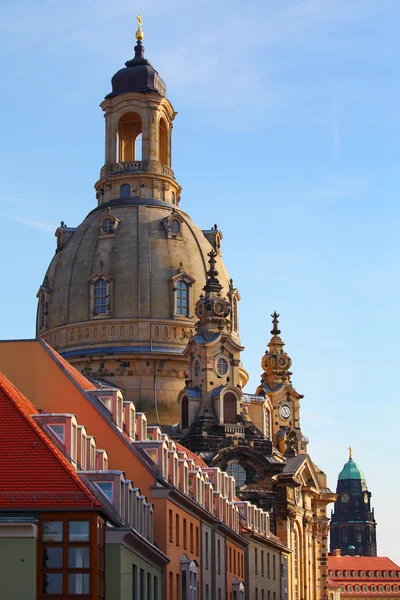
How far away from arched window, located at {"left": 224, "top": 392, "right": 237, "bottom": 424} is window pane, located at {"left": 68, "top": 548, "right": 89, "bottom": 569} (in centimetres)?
7513

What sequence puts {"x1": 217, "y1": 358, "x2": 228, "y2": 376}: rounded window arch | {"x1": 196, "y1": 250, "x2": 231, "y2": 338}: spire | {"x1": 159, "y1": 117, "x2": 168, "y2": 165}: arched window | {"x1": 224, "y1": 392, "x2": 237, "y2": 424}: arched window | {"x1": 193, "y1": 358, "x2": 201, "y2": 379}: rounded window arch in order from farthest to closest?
{"x1": 159, "y1": 117, "x2": 168, "y2": 165}: arched window → {"x1": 196, "y1": 250, "x2": 231, "y2": 338}: spire → {"x1": 193, "y1": 358, "x2": 201, "y2": 379}: rounded window arch → {"x1": 217, "y1": 358, "x2": 228, "y2": 376}: rounded window arch → {"x1": 224, "y1": 392, "x2": 237, "y2": 424}: arched window

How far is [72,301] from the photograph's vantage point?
123 m

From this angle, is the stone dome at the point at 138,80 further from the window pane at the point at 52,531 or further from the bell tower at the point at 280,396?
the window pane at the point at 52,531

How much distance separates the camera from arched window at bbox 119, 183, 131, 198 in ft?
424

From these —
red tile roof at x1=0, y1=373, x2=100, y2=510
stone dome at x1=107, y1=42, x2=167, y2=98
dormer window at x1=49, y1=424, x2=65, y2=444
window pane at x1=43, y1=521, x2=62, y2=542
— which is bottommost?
window pane at x1=43, y1=521, x2=62, y2=542

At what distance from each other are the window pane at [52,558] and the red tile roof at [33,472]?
1.24m

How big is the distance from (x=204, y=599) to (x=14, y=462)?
987 inches

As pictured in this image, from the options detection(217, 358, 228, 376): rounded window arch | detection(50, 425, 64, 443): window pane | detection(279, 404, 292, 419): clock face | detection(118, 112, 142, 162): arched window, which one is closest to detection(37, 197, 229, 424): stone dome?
detection(217, 358, 228, 376): rounded window arch

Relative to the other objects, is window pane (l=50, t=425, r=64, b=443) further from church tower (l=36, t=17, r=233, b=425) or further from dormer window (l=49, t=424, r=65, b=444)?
church tower (l=36, t=17, r=233, b=425)

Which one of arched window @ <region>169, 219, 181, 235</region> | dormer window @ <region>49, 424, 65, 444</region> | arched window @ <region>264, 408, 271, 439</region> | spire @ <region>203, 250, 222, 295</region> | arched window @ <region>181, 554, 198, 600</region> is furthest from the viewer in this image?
arched window @ <region>264, 408, 271, 439</region>

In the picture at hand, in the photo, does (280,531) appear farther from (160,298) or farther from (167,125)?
(167,125)

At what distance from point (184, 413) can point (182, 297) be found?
11.6 m

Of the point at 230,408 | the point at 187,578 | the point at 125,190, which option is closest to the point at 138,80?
the point at 125,190

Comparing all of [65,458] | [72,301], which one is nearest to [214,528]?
[65,458]
